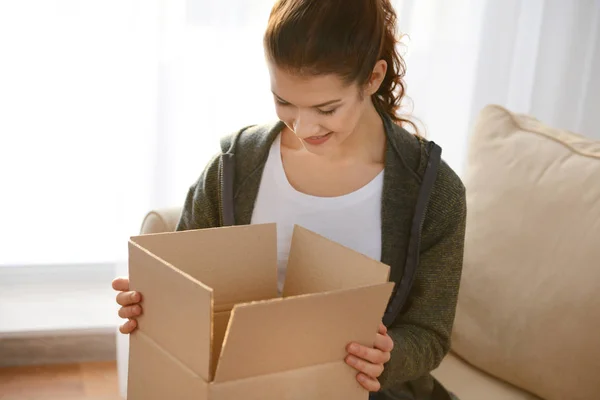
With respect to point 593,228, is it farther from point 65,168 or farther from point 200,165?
point 65,168

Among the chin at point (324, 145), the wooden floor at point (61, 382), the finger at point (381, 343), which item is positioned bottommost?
the wooden floor at point (61, 382)

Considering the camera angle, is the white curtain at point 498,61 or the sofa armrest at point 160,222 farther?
the white curtain at point 498,61

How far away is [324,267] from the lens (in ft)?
3.84

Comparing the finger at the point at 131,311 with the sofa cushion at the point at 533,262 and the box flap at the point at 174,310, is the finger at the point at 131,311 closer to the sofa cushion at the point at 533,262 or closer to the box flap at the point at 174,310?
the box flap at the point at 174,310

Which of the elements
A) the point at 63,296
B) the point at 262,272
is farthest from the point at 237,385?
the point at 63,296

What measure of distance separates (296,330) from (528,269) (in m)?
0.77

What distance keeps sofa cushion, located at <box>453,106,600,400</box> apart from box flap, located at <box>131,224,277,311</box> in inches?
22.8

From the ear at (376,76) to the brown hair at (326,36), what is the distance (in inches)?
1.3

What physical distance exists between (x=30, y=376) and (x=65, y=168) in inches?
24.3

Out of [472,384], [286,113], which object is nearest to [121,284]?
[286,113]

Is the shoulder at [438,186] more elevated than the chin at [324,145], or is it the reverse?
the chin at [324,145]

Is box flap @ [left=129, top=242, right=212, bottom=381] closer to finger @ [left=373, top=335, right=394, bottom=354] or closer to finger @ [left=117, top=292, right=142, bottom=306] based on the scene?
finger @ [left=117, top=292, right=142, bottom=306]

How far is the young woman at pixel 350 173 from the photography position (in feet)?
3.90

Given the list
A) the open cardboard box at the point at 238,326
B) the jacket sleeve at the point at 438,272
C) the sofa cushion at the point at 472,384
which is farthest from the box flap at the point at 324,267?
the sofa cushion at the point at 472,384
